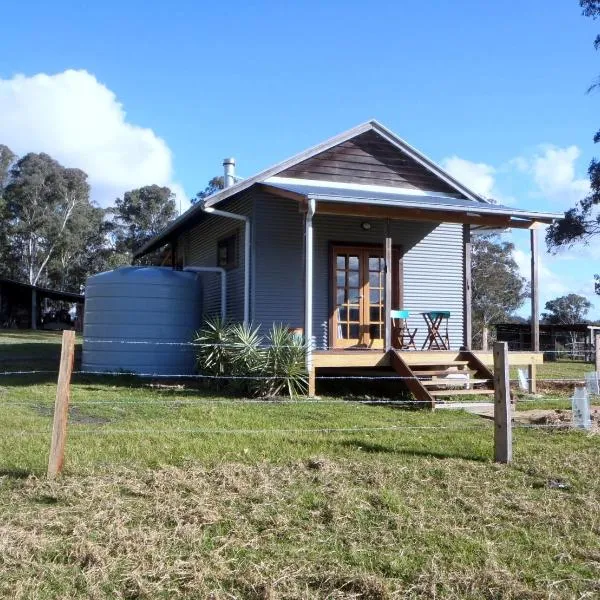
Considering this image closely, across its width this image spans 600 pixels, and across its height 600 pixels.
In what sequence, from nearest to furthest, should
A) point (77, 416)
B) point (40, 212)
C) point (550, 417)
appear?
point (77, 416), point (550, 417), point (40, 212)

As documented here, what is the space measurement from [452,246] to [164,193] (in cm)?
4061

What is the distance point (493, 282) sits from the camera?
40.9 meters

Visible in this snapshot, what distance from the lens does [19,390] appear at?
444 inches

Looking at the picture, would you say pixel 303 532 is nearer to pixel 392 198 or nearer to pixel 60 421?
pixel 60 421

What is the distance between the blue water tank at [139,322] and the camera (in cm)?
1486

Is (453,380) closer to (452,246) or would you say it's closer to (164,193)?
(452,246)

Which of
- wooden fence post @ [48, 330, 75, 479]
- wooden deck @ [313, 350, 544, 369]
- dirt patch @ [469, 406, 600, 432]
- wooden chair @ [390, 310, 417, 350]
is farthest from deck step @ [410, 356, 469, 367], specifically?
wooden fence post @ [48, 330, 75, 479]

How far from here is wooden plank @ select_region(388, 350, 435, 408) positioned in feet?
34.9

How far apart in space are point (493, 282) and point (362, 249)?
2846cm

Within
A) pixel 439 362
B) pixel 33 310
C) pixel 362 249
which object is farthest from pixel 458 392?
pixel 33 310

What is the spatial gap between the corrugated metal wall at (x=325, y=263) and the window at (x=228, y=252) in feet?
3.93

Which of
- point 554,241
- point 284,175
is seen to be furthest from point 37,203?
point 284,175

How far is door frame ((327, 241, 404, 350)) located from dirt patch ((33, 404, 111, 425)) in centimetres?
542

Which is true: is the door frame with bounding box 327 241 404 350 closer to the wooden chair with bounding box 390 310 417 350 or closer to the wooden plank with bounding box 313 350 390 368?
the wooden chair with bounding box 390 310 417 350
